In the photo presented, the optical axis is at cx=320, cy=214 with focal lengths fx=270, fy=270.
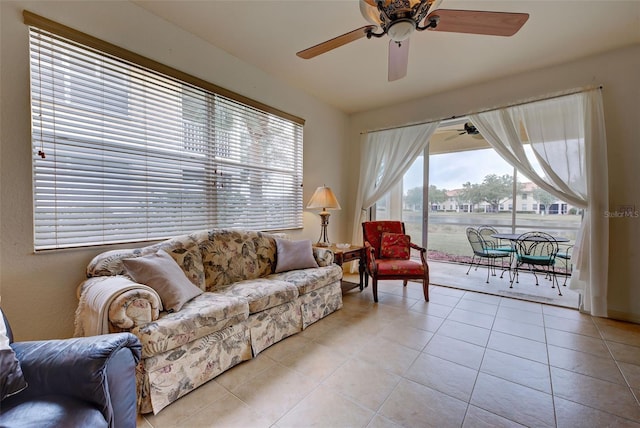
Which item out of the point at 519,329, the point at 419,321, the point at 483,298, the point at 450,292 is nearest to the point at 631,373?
the point at 519,329

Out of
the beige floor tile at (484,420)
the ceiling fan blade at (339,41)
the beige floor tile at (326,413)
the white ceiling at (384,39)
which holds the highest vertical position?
the white ceiling at (384,39)

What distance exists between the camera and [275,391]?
5.46 feet

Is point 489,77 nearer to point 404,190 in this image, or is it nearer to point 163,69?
point 404,190

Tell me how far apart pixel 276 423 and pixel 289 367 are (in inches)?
19.2

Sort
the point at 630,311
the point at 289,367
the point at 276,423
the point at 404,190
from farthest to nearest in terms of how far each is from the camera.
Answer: the point at 404,190 → the point at 630,311 → the point at 289,367 → the point at 276,423

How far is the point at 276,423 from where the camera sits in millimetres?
1419

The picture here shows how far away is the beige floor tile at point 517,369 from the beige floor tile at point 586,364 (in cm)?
16

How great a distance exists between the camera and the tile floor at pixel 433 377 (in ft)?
4.80

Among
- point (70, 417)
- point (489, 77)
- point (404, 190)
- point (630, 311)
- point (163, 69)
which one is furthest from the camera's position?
point (404, 190)

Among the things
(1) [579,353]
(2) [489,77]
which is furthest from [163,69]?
(1) [579,353]

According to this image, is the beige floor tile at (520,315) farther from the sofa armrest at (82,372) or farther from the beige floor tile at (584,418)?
the sofa armrest at (82,372)

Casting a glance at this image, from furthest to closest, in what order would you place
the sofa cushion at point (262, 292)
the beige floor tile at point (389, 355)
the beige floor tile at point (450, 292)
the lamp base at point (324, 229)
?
1. the lamp base at point (324, 229)
2. the beige floor tile at point (450, 292)
3. the sofa cushion at point (262, 292)
4. the beige floor tile at point (389, 355)

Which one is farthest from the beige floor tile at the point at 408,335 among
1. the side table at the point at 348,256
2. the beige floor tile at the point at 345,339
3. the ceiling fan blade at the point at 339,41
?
the ceiling fan blade at the point at 339,41

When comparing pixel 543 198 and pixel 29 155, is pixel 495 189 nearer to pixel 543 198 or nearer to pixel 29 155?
pixel 543 198
